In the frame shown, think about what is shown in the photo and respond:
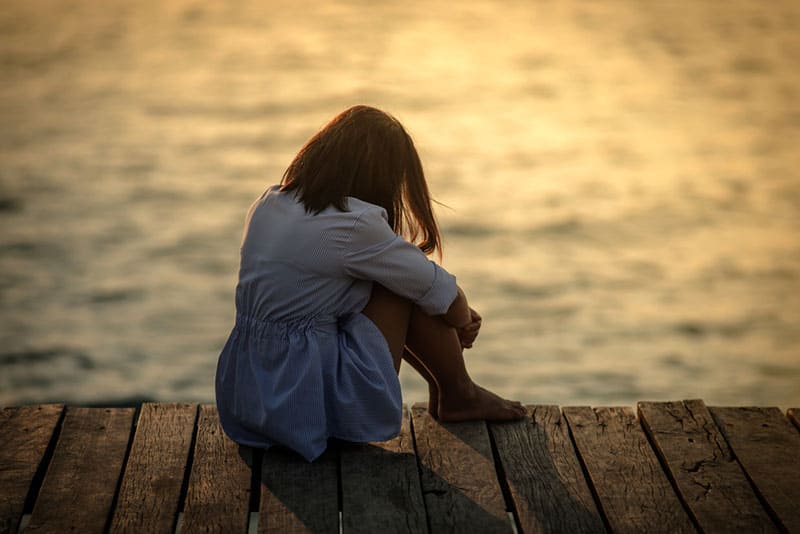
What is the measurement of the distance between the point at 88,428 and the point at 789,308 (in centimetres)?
422

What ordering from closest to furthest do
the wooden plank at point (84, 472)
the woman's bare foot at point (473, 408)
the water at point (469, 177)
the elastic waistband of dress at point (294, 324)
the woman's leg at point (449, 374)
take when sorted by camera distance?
the wooden plank at point (84, 472), the elastic waistband of dress at point (294, 324), the woman's leg at point (449, 374), the woman's bare foot at point (473, 408), the water at point (469, 177)

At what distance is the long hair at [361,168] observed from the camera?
10.2 feet

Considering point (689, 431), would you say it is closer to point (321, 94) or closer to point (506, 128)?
point (506, 128)

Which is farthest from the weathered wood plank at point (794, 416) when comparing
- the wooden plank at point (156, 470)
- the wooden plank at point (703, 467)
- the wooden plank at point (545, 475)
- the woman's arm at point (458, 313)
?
the wooden plank at point (156, 470)

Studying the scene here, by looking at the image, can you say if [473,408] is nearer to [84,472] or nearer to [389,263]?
[389,263]

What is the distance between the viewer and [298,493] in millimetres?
3010

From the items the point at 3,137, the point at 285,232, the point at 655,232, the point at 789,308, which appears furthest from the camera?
the point at 3,137

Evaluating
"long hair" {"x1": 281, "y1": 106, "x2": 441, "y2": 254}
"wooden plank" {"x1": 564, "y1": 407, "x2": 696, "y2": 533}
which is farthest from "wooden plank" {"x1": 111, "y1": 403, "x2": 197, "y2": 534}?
"wooden plank" {"x1": 564, "y1": 407, "x2": 696, "y2": 533}

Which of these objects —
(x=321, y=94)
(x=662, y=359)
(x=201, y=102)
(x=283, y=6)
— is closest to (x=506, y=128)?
(x=321, y=94)

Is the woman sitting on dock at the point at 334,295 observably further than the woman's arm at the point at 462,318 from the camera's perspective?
No

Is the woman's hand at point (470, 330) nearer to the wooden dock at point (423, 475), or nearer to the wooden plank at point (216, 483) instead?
the wooden dock at point (423, 475)

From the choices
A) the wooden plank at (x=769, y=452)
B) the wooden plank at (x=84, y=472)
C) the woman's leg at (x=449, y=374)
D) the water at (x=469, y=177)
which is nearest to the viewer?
the wooden plank at (x=84, y=472)

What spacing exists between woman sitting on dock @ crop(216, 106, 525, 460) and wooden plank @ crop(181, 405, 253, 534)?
0.06 metres

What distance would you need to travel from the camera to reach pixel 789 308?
6492 millimetres
